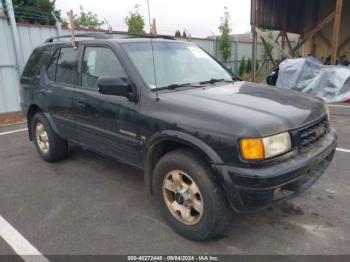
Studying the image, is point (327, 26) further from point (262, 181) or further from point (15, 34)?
point (262, 181)

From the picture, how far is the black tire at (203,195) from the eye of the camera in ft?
8.71

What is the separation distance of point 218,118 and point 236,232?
3.90 feet

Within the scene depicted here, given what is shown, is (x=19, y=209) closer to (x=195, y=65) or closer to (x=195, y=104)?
(x=195, y=104)

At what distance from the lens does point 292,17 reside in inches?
567

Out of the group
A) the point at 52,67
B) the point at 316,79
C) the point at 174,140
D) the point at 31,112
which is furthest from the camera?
the point at 316,79

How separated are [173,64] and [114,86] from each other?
0.87m

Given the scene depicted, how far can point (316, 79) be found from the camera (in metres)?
10.1

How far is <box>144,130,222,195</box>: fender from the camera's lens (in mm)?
2600

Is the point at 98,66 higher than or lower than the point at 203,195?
higher

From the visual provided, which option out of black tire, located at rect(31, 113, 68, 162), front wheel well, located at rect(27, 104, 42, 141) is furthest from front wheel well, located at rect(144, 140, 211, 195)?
front wheel well, located at rect(27, 104, 42, 141)

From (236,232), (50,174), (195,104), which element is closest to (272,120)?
(195,104)

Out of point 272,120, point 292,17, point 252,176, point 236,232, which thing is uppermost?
point 292,17

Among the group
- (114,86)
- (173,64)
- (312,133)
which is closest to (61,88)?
(114,86)

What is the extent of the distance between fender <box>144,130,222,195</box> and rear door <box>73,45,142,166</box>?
21 centimetres
